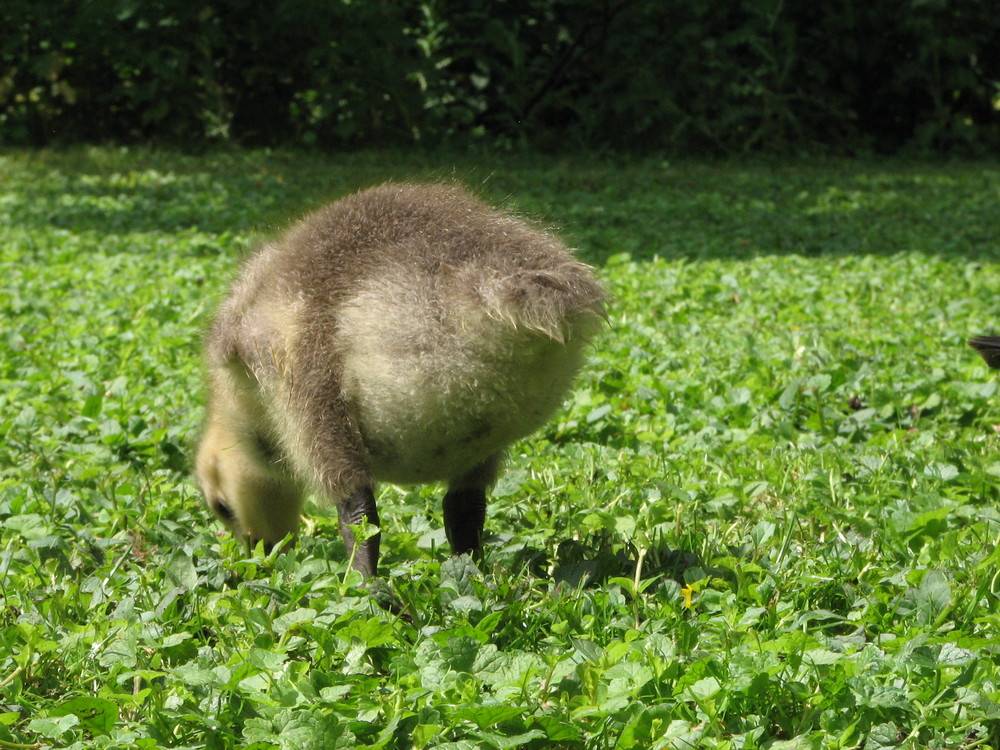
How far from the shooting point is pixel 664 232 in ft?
32.6

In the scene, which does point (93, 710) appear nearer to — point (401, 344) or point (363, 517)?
point (363, 517)

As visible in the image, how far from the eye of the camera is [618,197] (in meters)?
11.9

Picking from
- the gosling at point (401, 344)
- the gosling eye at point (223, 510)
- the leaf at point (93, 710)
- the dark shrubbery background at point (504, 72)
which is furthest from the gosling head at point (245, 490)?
the dark shrubbery background at point (504, 72)

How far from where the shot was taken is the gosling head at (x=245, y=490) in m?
3.60

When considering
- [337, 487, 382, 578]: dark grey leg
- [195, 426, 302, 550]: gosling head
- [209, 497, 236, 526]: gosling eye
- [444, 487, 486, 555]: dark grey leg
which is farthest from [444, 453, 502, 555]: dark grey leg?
[209, 497, 236, 526]: gosling eye

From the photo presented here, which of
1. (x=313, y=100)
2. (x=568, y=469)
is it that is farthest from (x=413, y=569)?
(x=313, y=100)

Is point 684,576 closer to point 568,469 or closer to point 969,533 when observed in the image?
point 969,533

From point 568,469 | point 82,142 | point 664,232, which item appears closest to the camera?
point 568,469

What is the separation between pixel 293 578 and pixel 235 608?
0.88 ft

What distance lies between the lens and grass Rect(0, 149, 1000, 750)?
236 centimetres

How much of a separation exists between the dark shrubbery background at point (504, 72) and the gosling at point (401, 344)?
38.9ft

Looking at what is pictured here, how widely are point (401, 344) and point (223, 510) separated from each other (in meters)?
1.30

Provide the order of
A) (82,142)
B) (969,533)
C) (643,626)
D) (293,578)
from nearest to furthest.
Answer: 1. (643,626)
2. (293,578)
3. (969,533)
4. (82,142)

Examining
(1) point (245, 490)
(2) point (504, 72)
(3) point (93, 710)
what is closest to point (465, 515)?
(1) point (245, 490)
